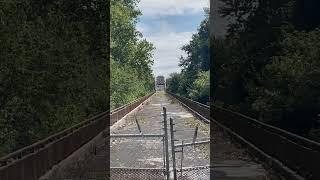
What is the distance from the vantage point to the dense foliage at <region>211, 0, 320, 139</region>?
59.1 feet

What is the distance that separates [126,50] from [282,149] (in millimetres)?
61174

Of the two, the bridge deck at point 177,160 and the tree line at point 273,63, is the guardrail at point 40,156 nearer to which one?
the bridge deck at point 177,160

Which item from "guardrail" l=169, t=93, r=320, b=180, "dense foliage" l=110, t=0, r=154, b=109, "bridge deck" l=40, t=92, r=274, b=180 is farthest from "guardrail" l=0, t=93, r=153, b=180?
"dense foliage" l=110, t=0, r=154, b=109

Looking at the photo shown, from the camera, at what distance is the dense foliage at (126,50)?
64.1 m

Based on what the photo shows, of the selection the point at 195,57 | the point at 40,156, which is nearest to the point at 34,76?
the point at 40,156

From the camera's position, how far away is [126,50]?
76.4 meters

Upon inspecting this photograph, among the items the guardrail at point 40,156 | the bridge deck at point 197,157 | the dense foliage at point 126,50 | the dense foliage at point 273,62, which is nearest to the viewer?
the guardrail at point 40,156

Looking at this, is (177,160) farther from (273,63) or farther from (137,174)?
(273,63)

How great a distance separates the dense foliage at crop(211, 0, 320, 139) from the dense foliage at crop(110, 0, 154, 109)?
1850cm

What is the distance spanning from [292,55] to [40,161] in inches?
425

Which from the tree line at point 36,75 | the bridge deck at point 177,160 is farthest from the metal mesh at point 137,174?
the tree line at point 36,75

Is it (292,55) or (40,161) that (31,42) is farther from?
(292,55)

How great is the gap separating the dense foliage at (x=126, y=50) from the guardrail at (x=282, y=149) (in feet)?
127

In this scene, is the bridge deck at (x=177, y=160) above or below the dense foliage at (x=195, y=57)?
below
